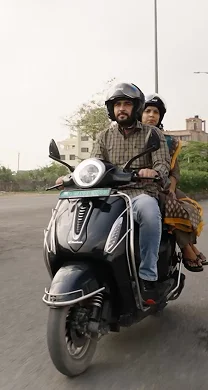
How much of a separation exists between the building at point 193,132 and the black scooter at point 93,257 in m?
93.9

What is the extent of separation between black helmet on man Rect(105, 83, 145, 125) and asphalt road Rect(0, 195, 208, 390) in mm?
1730

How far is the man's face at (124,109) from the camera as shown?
3588 millimetres

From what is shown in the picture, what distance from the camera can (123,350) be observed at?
3.43m

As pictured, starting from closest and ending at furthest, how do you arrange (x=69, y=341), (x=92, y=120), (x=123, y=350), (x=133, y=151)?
(x=69, y=341), (x=123, y=350), (x=133, y=151), (x=92, y=120)

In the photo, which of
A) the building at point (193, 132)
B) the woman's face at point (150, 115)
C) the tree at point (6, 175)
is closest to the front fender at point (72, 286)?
the woman's face at point (150, 115)

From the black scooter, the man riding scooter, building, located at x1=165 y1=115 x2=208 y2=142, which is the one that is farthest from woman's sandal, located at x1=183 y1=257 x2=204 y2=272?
building, located at x1=165 y1=115 x2=208 y2=142

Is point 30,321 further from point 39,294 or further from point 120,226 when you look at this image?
point 120,226

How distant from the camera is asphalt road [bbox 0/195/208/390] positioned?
2.91m

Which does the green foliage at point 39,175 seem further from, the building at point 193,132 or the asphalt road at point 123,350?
the building at point 193,132

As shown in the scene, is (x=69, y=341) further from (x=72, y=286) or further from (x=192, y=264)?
(x=192, y=264)

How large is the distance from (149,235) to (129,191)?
1.38 ft

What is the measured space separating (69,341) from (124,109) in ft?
5.76

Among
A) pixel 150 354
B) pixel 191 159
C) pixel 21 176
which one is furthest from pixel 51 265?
pixel 191 159

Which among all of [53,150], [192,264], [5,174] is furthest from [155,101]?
[5,174]
